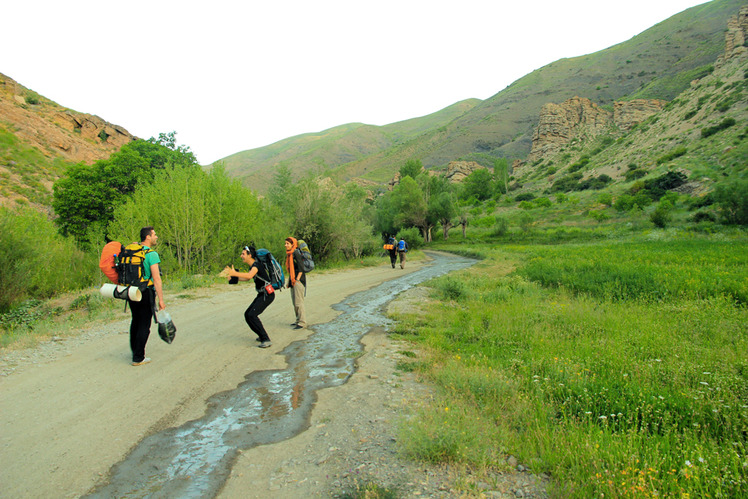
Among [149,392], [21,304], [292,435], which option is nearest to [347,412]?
[292,435]

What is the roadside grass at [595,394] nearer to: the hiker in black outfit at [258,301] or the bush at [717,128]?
the hiker in black outfit at [258,301]

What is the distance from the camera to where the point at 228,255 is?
830 inches

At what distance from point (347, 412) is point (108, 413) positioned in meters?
2.82

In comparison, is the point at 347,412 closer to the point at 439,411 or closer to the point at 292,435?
the point at 292,435

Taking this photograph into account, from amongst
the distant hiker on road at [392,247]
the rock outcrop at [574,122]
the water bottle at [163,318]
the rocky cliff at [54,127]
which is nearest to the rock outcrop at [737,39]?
the rock outcrop at [574,122]

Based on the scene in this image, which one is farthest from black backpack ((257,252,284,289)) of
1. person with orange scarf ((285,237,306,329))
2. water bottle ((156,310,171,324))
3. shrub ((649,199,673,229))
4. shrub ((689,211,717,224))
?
shrub ((649,199,673,229))

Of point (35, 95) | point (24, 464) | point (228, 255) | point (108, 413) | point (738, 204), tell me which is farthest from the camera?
point (35, 95)

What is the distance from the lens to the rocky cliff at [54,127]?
5375 centimetres

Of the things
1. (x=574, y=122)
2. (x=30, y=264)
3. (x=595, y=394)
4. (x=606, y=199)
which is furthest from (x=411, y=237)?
(x=574, y=122)

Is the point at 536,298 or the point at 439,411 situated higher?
the point at 439,411

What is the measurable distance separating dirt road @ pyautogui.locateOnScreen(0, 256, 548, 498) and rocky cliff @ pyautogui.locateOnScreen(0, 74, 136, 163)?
63538 millimetres

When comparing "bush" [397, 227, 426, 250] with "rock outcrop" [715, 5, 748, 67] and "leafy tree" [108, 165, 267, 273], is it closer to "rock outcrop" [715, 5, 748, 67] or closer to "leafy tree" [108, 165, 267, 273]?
"leafy tree" [108, 165, 267, 273]

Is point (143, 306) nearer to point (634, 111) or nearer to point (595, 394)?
point (595, 394)

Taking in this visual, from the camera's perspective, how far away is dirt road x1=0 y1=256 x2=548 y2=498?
3.18 meters
